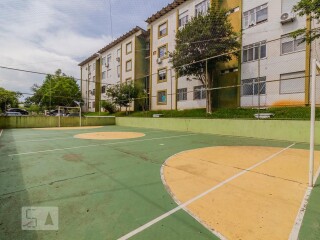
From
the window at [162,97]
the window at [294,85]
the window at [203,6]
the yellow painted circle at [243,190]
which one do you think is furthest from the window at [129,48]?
the yellow painted circle at [243,190]

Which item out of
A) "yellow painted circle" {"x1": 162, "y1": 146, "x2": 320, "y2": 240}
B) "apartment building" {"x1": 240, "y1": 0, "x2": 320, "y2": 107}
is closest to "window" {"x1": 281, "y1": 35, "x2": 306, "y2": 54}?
"apartment building" {"x1": 240, "y1": 0, "x2": 320, "y2": 107}

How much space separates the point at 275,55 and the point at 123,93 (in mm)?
15845

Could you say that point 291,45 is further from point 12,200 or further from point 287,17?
point 12,200

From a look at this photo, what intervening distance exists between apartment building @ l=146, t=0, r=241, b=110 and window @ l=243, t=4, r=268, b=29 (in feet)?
1.95

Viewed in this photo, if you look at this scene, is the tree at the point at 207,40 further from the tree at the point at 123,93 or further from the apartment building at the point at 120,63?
the tree at the point at 123,93

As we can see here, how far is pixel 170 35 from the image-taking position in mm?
22906

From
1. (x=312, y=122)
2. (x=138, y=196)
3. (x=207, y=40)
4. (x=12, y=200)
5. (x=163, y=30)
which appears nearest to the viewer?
(x=12, y=200)

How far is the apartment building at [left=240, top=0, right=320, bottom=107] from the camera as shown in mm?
12977

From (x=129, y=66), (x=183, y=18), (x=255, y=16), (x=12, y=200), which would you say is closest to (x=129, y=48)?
(x=129, y=66)

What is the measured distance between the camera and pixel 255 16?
15.9m

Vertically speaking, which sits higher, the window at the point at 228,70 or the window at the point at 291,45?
the window at the point at 291,45

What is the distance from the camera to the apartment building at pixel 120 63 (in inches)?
1108

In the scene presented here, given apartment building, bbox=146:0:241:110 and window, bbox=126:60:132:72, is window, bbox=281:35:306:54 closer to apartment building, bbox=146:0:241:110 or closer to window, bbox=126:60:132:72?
apartment building, bbox=146:0:241:110

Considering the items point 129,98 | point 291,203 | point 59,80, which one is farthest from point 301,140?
point 59,80
